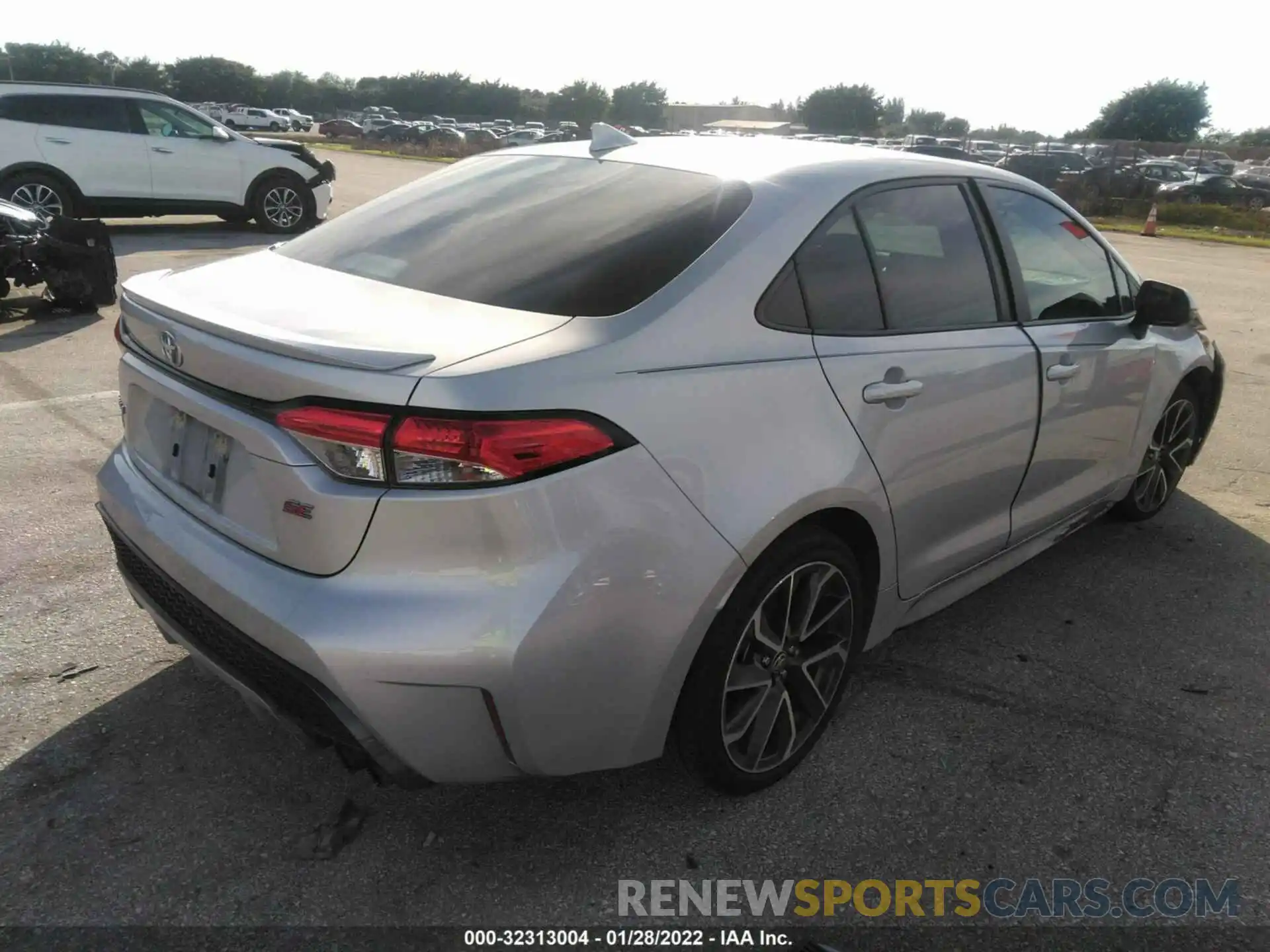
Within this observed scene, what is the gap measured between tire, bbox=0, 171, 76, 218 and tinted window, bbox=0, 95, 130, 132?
0.64 metres

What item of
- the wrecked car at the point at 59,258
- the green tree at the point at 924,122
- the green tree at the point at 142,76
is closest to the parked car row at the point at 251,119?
the green tree at the point at 142,76

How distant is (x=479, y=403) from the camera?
196cm

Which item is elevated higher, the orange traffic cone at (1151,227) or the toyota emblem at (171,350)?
the toyota emblem at (171,350)

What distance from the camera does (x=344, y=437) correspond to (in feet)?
6.59

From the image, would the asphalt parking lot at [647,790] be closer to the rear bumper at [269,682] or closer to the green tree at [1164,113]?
the rear bumper at [269,682]

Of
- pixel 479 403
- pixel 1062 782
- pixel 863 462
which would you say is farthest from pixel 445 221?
pixel 1062 782

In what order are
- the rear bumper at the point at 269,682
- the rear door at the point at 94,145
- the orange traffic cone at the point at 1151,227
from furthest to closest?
the orange traffic cone at the point at 1151,227 < the rear door at the point at 94,145 < the rear bumper at the point at 269,682

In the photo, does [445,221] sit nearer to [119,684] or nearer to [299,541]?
[299,541]

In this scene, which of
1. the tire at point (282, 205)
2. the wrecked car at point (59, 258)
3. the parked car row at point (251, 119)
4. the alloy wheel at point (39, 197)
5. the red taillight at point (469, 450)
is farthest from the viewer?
Answer: the parked car row at point (251, 119)

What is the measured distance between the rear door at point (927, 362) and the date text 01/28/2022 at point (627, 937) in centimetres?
115

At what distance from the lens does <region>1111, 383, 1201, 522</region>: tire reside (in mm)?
4500

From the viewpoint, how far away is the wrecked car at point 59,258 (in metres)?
7.85

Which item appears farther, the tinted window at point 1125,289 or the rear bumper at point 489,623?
the tinted window at point 1125,289

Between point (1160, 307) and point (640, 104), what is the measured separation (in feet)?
361
